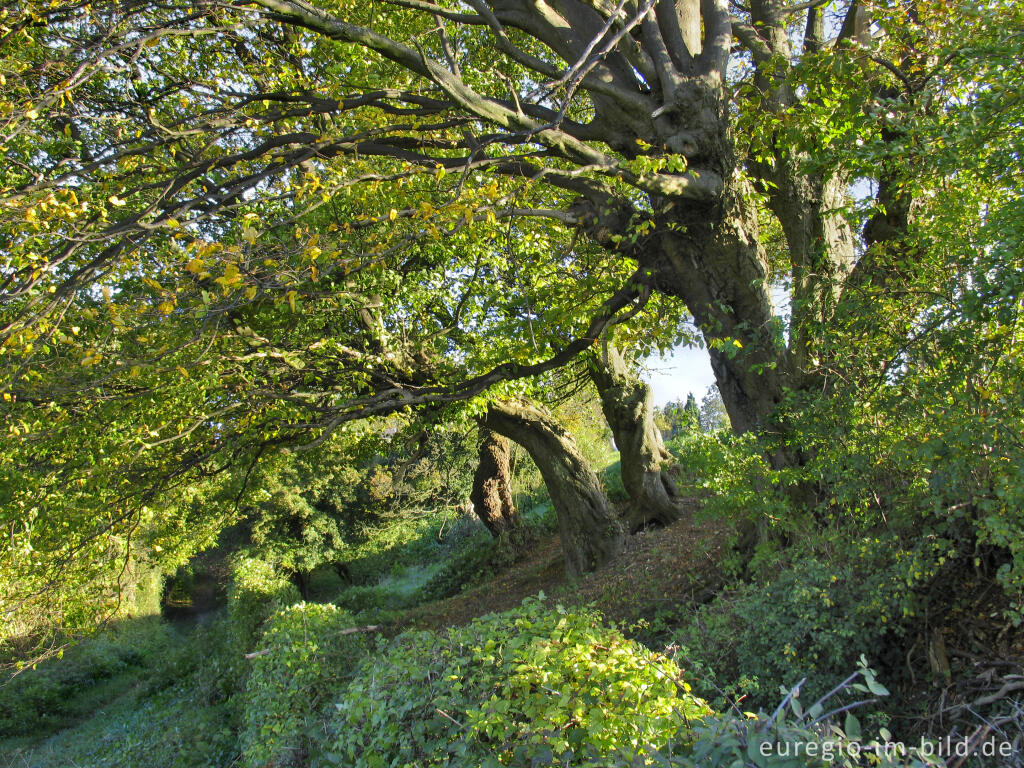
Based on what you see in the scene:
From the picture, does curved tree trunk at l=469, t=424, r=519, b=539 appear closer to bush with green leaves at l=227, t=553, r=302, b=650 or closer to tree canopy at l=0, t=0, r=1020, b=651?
bush with green leaves at l=227, t=553, r=302, b=650

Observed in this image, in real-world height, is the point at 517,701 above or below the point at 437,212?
below

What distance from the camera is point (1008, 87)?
370 centimetres

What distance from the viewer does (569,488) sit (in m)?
11.8

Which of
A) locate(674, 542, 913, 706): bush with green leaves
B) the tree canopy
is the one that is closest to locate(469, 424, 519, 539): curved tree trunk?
the tree canopy

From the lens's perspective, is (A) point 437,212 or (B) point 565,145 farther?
(B) point 565,145

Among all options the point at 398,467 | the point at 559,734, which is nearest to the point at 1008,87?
the point at 559,734

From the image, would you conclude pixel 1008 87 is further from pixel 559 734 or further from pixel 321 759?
pixel 321 759

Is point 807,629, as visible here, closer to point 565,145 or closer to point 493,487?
point 565,145

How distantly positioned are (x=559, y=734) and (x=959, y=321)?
3.40 m

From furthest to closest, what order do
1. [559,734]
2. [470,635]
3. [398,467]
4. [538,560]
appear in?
[398,467] → [538,560] → [470,635] → [559,734]

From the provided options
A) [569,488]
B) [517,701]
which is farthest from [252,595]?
[517,701]

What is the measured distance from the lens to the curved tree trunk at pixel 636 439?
12250 millimetres

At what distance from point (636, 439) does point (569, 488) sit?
1.84 metres

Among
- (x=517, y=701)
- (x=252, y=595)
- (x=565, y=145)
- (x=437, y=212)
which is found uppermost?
(x=565, y=145)
